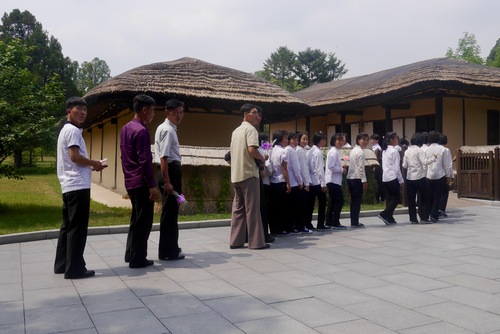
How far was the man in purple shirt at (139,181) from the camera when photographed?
17.4 ft

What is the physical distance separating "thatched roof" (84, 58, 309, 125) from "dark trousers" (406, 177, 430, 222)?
19.6 feet

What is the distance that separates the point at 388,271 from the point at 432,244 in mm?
1994

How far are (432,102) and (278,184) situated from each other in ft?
36.7

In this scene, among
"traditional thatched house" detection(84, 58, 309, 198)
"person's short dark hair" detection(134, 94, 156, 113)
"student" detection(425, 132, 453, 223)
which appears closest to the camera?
"person's short dark hair" detection(134, 94, 156, 113)

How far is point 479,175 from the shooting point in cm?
1280

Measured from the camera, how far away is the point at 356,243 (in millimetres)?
Result: 6949

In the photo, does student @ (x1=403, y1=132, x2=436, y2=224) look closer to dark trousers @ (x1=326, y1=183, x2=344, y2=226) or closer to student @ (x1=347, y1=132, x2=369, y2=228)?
student @ (x1=347, y1=132, x2=369, y2=228)

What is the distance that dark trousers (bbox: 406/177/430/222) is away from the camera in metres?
9.05

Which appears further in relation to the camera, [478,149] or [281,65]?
[281,65]

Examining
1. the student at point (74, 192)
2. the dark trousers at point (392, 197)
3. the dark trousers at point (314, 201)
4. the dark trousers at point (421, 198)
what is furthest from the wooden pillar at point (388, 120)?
the student at point (74, 192)

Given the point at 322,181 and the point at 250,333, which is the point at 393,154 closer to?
the point at 322,181

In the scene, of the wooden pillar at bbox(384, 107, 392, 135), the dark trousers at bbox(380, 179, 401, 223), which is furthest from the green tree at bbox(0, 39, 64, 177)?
the wooden pillar at bbox(384, 107, 392, 135)

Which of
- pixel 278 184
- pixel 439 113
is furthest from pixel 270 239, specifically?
pixel 439 113

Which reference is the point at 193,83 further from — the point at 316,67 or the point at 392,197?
the point at 316,67
